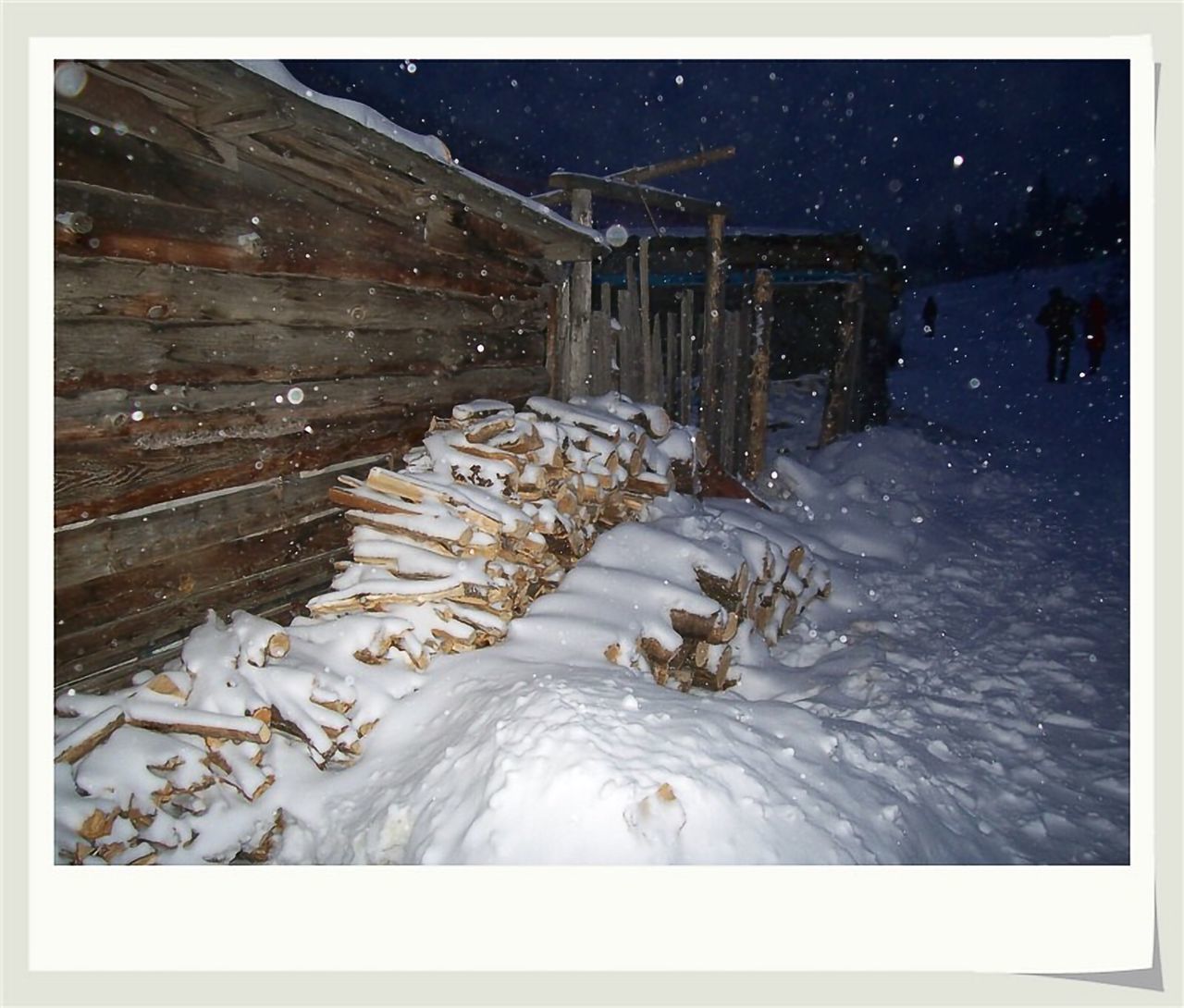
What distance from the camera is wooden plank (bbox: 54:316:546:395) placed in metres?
2.62

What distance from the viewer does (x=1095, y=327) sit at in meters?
13.4

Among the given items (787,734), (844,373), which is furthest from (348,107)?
(844,373)

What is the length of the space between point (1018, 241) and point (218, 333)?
78.5 ft

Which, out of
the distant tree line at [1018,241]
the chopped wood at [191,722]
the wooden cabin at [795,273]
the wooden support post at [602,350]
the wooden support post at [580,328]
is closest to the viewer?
the chopped wood at [191,722]

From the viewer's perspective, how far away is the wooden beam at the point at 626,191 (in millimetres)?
6488

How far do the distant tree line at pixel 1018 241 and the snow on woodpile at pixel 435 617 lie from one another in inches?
110

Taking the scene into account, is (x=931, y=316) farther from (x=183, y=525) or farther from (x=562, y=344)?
(x=183, y=525)

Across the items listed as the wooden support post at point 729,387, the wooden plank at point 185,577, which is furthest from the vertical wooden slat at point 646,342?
the wooden plank at point 185,577

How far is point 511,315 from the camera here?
5316 mm

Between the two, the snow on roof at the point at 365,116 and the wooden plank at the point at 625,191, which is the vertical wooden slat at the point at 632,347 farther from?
the snow on roof at the point at 365,116

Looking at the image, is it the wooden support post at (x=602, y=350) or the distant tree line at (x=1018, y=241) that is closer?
the wooden support post at (x=602, y=350)

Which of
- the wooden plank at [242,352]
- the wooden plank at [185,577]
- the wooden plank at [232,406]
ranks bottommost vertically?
the wooden plank at [185,577]

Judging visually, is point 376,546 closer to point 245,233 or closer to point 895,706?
point 245,233
